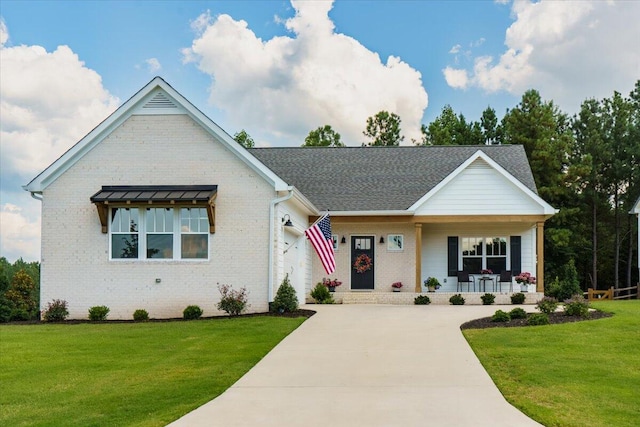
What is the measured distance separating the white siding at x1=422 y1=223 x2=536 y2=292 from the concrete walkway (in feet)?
33.2

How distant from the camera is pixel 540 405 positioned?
25.3 feet

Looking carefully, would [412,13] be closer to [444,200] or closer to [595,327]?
[444,200]

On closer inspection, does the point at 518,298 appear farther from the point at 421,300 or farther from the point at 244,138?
the point at 244,138

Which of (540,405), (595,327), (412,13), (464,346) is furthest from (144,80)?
→ (540,405)

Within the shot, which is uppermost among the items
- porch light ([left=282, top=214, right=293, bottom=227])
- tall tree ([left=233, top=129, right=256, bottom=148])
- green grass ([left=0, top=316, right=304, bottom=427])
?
tall tree ([left=233, top=129, right=256, bottom=148])

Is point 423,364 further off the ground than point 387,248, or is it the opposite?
point 387,248

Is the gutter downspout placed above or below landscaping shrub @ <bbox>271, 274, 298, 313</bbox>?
above

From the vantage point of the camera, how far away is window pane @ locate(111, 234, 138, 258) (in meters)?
17.8

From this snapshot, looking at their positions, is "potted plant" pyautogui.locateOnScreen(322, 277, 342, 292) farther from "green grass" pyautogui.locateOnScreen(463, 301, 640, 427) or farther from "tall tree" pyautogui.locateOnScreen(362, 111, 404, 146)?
"tall tree" pyautogui.locateOnScreen(362, 111, 404, 146)

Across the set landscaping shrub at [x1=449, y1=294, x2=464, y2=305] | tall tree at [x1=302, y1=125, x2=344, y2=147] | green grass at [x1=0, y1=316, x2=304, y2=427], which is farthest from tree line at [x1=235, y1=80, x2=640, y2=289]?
green grass at [x1=0, y1=316, x2=304, y2=427]

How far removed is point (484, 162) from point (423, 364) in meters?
13.4

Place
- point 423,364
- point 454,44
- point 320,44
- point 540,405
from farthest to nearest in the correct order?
1. point 454,44
2. point 320,44
3. point 423,364
4. point 540,405

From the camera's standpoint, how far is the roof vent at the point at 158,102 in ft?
59.6

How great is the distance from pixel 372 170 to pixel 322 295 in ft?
21.6
